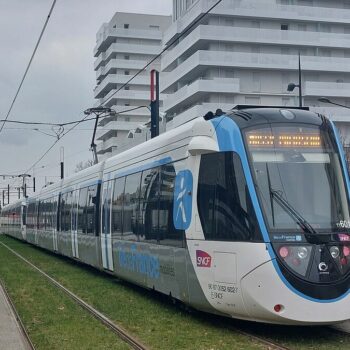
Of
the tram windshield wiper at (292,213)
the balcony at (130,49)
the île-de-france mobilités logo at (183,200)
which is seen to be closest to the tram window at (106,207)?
the île-de-france mobilités logo at (183,200)

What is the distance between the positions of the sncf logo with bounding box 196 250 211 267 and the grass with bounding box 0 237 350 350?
3.19 ft

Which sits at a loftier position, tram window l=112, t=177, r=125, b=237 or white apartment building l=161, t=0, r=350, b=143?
white apartment building l=161, t=0, r=350, b=143

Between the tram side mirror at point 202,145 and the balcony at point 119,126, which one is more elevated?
the balcony at point 119,126

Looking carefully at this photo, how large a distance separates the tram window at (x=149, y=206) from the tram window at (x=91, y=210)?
200 inches

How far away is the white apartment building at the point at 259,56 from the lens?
7181 cm

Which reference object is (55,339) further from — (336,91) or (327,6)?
(327,6)

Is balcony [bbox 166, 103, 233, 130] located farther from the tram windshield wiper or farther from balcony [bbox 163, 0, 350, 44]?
the tram windshield wiper

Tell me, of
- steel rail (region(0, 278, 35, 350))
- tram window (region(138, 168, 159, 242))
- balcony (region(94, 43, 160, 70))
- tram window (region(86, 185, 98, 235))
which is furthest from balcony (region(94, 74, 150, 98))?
tram window (region(138, 168, 159, 242))

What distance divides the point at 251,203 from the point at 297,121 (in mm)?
1607

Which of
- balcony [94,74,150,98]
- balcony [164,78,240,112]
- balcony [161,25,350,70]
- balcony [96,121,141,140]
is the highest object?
balcony [94,74,150,98]

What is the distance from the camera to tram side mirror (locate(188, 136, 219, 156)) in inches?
379

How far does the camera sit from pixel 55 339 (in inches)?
368

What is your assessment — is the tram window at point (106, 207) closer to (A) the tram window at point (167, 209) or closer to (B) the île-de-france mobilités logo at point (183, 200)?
(A) the tram window at point (167, 209)

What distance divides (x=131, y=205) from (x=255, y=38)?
63.3 m
